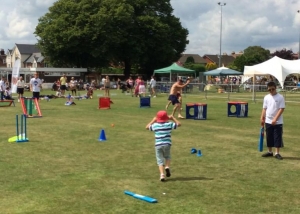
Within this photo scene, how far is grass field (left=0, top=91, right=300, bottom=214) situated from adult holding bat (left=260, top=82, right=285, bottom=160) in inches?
15.1

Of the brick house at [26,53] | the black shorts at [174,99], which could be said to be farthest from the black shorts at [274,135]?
the brick house at [26,53]

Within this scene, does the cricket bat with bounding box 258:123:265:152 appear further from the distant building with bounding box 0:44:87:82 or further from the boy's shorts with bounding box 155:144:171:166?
the distant building with bounding box 0:44:87:82

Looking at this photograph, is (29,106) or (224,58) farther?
(224,58)

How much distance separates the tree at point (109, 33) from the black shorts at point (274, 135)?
4982 cm

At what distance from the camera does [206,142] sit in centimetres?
1254

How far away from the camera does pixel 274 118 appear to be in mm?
10234

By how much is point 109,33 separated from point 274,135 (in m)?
50.6

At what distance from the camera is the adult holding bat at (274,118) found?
10203mm

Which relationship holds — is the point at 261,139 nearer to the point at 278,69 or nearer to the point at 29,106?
the point at 29,106

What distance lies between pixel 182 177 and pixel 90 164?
83.4 inches

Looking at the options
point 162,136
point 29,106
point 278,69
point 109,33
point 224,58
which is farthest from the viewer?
point 224,58

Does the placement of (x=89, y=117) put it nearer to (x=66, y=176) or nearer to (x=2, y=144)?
(x=2, y=144)

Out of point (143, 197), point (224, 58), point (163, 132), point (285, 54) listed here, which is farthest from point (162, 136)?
point (224, 58)

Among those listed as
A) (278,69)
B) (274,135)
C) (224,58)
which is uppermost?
(224,58)
